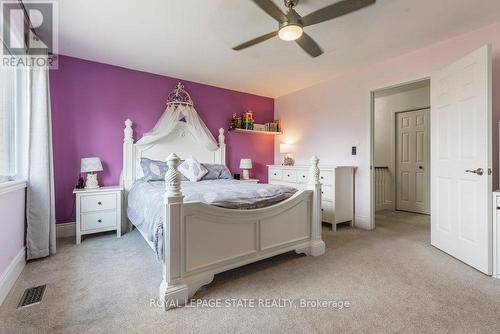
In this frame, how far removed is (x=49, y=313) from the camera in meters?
1.58

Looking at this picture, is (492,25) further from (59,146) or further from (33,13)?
(59,146)

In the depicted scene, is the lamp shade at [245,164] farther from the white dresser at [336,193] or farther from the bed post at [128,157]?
the bed post at [128,157]

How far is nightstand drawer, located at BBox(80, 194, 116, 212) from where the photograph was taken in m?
2.94

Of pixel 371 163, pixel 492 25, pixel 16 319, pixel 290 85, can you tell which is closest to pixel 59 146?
pixel 16 319

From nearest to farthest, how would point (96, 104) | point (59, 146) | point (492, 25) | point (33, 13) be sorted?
point (33, 13) → point (492, 25) → point (59, 146) → point (96, 104)

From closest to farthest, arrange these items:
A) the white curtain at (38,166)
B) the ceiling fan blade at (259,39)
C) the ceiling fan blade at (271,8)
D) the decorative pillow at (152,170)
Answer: the ceiling fan blade at (271,8) < the ceiling fan blade at (259,39) < the white curtain at (38,166) < the decorative pillow at (152,170)

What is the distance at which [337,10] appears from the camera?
1688 millimetres

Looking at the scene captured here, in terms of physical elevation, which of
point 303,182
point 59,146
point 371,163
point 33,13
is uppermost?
point 33,13

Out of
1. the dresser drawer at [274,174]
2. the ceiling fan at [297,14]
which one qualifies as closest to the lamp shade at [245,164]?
the dresser drawer at [274,174]

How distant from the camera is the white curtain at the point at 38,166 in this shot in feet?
7.89

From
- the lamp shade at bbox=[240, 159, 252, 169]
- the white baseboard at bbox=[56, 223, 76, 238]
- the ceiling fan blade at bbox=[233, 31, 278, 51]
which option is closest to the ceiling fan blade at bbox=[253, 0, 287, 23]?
the ceiling fan blade at bbox=[233, 31, 278, 51]

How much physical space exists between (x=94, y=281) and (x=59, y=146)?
2077 mm

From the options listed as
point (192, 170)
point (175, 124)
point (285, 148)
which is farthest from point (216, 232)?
point (285, 148)

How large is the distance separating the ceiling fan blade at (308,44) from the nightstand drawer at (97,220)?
2.98 metres
